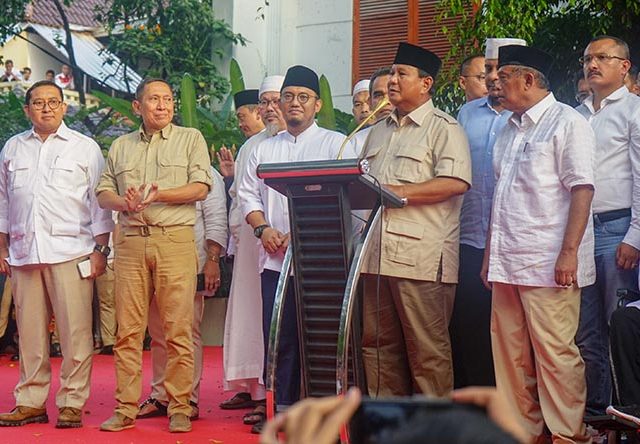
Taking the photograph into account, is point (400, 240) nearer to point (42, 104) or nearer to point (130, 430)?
point (130, 430)

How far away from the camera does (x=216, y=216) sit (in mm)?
6477

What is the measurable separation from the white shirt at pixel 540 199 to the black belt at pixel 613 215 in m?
0.24

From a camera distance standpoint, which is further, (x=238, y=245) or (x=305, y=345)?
(x=238, y=245)

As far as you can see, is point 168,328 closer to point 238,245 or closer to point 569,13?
point 238,245

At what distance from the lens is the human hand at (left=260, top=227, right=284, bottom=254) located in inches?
213

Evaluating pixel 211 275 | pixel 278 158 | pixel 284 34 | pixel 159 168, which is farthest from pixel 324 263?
pixel 284 34

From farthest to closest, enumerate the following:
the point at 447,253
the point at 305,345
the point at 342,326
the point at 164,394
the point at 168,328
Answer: the point at 164,394, the point at 168,328, the point at 447,253, the point at 305,345, the point at 342,326

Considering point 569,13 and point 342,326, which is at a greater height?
point 569,13

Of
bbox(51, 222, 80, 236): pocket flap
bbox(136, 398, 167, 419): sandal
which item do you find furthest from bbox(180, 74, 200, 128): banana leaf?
bbox(136, 398, 167, 419): sandal

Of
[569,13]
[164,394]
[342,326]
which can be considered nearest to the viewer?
[342,326]

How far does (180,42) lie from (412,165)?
7872mm

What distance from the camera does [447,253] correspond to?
4.88 metres

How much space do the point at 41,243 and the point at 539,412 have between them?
2.65 m

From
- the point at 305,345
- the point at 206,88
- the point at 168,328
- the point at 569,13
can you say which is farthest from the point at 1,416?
the point at 206,88
